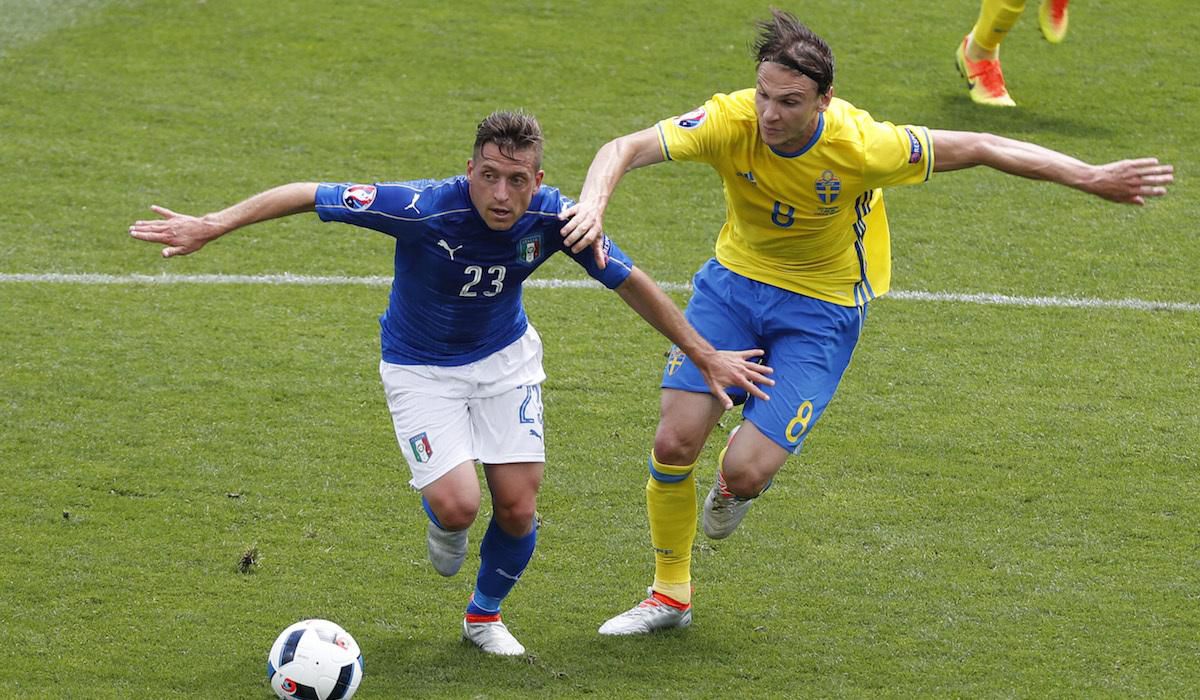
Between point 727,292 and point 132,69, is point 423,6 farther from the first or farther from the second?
point 727,292

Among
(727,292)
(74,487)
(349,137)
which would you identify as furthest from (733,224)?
(349,137)

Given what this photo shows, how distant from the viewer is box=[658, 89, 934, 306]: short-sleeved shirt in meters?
6.03

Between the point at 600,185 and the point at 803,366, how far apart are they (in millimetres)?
1263

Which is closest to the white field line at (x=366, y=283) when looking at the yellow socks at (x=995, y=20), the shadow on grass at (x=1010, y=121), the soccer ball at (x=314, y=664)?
the shadow on grass at (x=1010, y=121)

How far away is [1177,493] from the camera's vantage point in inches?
288

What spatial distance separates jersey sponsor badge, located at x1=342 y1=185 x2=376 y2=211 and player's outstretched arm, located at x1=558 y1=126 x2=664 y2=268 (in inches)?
26.7

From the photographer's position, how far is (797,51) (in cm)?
577

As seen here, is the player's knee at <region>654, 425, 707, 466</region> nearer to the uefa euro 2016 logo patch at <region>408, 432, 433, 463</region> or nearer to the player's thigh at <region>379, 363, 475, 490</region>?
the player's thigh at <region>379, 363, 475, 490</region>

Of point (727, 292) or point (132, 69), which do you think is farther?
point (132, 69)

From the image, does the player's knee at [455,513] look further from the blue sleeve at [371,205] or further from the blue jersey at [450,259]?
the blue sleeve at [371,205]

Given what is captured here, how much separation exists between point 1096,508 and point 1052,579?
2.63 ft

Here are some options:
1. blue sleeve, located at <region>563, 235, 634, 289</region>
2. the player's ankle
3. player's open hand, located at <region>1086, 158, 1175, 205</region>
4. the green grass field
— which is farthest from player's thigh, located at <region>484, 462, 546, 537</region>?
the player's ankle

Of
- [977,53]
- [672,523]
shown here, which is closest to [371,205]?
[672,523]

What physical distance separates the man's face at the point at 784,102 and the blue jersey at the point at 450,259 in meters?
0.80
